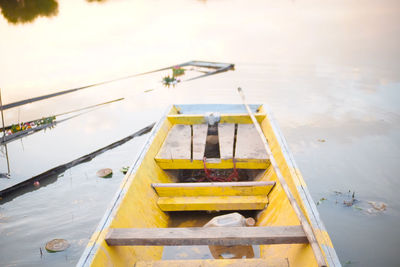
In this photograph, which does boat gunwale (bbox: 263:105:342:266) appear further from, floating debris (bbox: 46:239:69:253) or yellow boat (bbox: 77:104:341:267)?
floating debris (bbox: 46:239:69:253)

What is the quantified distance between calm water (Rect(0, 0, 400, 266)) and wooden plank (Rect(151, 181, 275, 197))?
1.23m

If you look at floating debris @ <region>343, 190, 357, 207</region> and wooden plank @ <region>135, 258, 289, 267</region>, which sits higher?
wooden plank @ <region>135, 258, 289, 267</region>

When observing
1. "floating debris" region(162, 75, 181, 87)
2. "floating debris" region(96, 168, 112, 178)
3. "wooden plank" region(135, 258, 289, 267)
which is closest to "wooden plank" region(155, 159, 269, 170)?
"wooden plank" region(135, 258, 289, 267)

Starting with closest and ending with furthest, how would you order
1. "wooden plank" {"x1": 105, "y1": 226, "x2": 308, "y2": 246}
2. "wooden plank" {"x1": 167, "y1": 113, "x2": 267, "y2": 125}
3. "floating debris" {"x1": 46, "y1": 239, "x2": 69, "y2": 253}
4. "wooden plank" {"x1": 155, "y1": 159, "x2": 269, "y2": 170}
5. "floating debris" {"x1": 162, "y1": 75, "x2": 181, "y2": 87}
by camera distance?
"wooden plank" {"x1": 105, "y1": 226, "x2": 308, "y2": 246}, "floating debris" {"x1": 46, "y1": 239, "x2": 69, "y2": 253}, "wooden plank" {"x1": 155, "y1": 159, "x2": 269, "y2": 170}, "wooden plank" {"x1": 167, "y1": 113, "x2": 267, "y2": 125}, "floating debris" {"x1": 162, "y1": 75, "x2": 181, "y2": 87}

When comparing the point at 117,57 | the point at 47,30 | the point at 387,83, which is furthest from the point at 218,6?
the point at 387,83

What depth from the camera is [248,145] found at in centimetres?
370

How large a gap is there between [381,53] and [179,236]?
14.5 meters

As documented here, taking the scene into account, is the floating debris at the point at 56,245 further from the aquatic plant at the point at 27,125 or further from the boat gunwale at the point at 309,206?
the aquatic plant at the point at 27,125

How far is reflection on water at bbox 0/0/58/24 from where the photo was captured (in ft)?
64.8

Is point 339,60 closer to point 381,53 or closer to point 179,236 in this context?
point 381,53

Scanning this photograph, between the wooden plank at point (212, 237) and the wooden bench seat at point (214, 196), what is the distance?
33.4 inches

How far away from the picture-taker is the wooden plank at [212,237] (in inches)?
76.2

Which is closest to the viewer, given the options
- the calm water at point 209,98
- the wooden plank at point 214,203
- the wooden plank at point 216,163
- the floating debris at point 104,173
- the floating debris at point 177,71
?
the wooden plank at point 214,203

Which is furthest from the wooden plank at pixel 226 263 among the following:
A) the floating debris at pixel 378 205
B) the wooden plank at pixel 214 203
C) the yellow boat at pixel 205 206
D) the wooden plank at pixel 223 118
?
the wooden plank at pixel 223 118
